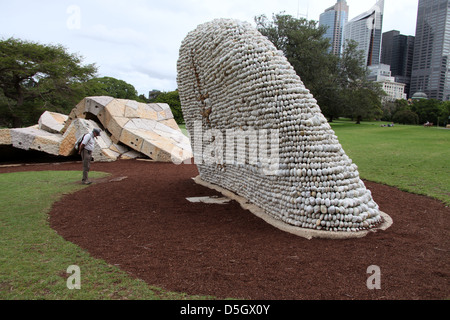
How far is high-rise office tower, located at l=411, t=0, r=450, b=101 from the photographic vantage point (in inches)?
1592

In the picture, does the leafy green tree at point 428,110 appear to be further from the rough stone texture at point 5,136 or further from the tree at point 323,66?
the rough stone texture at point 5,136

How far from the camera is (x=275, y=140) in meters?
4.73

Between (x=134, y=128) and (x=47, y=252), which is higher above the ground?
(x=134, y=128)

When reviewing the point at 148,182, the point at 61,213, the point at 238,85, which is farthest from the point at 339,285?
the point at 148,182

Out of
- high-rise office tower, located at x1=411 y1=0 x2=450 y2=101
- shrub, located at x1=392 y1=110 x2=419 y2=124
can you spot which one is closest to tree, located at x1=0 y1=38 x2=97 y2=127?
high-rise office tower, located at x1=411 y1=0 x2=450 y2=101

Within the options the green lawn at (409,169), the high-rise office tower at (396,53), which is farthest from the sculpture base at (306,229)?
the high-rise office tower at (396,53)

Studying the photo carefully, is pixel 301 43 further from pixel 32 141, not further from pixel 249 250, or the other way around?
pixel 249 250

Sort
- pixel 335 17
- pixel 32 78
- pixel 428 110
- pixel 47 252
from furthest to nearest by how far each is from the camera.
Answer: pixel 428 110 → pixel 335 17 → pixel 32 78 → pixel 47 252

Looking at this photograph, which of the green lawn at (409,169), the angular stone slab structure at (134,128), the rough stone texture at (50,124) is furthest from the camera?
the rough stone texture at (50,124)

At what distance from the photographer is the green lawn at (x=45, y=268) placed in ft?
9.35

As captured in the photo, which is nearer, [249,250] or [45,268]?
[45,268]

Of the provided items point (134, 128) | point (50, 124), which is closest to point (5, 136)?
point (50, 124)

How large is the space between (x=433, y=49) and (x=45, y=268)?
60737 millimetres

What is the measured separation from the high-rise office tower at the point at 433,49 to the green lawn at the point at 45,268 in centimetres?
4779
